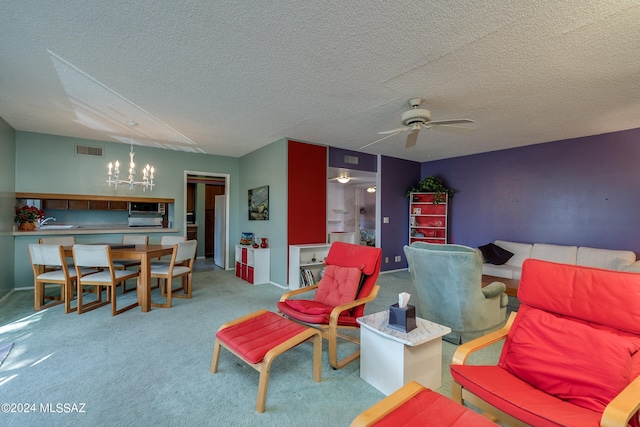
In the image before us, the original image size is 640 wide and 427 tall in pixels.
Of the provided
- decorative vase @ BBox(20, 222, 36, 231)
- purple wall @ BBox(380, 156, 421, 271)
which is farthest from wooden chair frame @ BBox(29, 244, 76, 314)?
purple wall @ BBox(380, 156, 421, 271)

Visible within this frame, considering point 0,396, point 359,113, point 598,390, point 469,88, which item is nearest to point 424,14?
point 469,88

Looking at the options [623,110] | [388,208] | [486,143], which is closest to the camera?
[623,110]

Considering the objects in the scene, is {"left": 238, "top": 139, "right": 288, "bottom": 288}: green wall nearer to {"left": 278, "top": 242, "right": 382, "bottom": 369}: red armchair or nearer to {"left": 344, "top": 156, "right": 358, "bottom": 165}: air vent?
{"left": 344, "top": 156, "right": 358, "bottom": 165}: air vent

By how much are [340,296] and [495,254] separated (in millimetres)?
3743

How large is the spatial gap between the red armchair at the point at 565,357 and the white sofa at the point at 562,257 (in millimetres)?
2951

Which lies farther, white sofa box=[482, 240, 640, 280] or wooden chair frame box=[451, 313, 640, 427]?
white sofa box=[482, 240, 640, 280]

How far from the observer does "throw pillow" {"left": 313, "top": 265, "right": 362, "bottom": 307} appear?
2.87m

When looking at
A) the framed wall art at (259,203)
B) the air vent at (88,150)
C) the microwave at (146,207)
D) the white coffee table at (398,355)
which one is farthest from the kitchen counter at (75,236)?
the white coffee table at (398,355)

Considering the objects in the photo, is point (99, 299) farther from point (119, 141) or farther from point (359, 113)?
point (359, 113)

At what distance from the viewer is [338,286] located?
3.00 meters

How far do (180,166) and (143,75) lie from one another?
140 inches

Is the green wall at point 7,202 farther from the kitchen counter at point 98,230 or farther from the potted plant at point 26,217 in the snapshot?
the kitchen counter at point 98,230

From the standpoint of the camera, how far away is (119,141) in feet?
17.7

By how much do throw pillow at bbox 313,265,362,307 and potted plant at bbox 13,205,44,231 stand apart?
503cm
